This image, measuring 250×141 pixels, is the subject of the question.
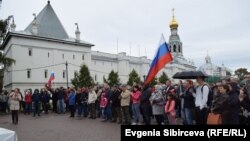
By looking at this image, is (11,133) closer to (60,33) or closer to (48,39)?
(48,39)

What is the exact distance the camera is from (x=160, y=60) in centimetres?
1086

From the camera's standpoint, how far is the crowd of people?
8924 mm

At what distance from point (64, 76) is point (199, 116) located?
52886 mm

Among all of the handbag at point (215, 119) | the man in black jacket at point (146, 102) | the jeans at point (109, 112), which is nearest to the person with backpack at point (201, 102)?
the handbag at point (215, 119)

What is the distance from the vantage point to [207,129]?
4.37m

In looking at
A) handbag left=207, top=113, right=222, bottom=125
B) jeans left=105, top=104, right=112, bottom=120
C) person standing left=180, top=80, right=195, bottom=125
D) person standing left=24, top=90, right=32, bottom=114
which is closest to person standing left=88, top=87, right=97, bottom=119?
jeans left=105, top=104, right=112, bottom=120

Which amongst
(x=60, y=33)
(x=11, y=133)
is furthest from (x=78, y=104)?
(x=60, y=33)

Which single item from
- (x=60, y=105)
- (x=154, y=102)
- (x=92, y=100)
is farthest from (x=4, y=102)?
(x=154, y=102)

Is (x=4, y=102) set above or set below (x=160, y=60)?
below

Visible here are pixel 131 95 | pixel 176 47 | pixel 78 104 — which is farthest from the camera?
pixel 176 47

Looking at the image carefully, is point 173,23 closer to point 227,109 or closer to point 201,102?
point 201,102

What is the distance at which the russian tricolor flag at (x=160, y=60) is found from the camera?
1067cm

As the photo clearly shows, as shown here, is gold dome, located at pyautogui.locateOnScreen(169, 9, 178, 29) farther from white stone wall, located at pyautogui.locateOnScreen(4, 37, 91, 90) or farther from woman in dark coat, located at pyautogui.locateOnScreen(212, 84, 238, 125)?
woman in dark coat, located at pyautogui.locateOnScreen(212, 84, 238, 125)

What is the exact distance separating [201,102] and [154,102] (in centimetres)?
343
